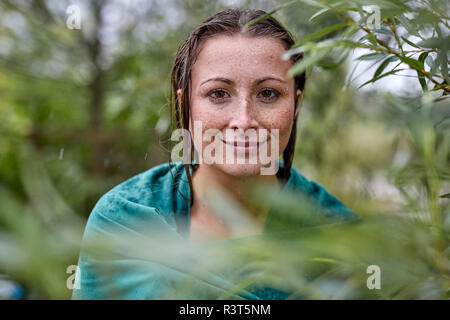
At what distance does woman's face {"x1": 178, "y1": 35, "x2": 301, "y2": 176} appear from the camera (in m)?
0.45

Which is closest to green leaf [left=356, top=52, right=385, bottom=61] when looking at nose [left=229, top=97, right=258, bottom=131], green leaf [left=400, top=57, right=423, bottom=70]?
green leaf [left=400, top=57, right=423, bottom=70]

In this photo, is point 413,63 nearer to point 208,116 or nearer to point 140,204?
point 208,116

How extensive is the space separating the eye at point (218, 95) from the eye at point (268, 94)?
39 mm

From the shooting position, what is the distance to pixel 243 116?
439 mm

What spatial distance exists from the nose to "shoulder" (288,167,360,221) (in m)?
0.17

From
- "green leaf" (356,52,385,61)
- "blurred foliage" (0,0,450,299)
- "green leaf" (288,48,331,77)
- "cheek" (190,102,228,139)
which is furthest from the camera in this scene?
"blurred foliage" (0,0,450,299)

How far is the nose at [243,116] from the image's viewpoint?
0.44m

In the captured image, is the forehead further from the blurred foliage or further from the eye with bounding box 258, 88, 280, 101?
the blurred foliage

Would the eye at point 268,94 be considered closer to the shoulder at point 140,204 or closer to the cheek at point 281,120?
the cheek at point 281,120

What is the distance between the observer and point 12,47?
124 centimetres

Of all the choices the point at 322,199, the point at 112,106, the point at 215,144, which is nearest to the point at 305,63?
the point at 215,144

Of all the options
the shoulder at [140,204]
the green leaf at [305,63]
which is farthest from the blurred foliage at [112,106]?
the green leaf at [305,63]
